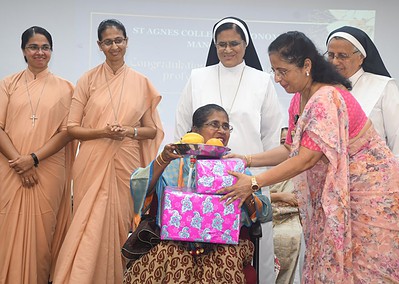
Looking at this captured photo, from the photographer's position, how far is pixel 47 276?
4449 millimetres

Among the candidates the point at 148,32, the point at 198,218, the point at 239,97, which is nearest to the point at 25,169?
the point at 239,97

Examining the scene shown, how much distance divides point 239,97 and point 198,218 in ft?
4.69

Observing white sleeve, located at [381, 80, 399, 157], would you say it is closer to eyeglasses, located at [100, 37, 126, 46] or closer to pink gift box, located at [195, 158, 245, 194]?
pink gift box, located at [195, 158, 245, 194]

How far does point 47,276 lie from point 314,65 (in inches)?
102

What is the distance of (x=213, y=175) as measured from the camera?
2947 mm

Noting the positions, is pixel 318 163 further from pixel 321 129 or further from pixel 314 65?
pixel 314 65

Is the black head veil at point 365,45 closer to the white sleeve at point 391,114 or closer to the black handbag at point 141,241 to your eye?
the white sleeve at point 391,114

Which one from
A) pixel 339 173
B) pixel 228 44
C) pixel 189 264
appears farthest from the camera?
pixel 228 44

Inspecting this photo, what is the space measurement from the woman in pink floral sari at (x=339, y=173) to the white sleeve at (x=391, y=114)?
905mm

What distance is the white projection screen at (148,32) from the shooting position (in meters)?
6.53

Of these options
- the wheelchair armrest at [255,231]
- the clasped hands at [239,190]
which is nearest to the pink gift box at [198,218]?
the clasped hands at [239,190]

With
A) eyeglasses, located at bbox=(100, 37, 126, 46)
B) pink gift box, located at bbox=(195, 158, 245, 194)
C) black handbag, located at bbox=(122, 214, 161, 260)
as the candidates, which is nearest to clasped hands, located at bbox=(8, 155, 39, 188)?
eyeglasses, located at bbox=(100, 37, 126, 46)

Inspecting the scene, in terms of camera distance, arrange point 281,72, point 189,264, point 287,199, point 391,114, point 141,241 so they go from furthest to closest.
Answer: point 287,199 < point 391,114 < point 141,241 < point 189,264 < point 281,72

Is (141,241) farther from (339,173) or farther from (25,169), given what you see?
(25,169)
